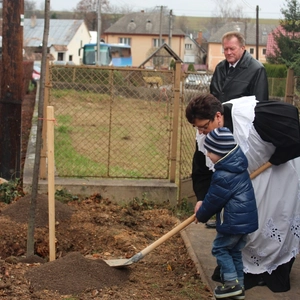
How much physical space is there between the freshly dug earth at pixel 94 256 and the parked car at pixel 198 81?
1696mm

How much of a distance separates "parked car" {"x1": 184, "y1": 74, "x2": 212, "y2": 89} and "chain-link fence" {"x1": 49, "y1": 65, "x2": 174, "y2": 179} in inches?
10.5

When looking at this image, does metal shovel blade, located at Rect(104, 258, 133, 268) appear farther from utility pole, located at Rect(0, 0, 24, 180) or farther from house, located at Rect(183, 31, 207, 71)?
house, located at Rect(183, 31, 207, 71)

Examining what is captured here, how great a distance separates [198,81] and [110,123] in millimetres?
1279

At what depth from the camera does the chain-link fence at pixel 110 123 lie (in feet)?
26.2

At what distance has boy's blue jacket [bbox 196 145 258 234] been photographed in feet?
12.4

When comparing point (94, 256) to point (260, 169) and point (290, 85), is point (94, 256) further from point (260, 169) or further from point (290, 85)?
point (290, 85)

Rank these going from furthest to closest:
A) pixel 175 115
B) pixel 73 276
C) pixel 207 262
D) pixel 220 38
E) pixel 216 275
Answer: pixel 220 38 < pixel 175 115 < pixel 207 262 < pixel 216 275 < pixel 73 276

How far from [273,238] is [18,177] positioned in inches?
163

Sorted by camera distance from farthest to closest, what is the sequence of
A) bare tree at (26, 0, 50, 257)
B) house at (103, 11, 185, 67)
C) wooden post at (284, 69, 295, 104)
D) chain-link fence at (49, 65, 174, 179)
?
house at (103, 11, 185, 67)
chain-link fence at (49, 65, 174, 179)
wooden post at (284, 69, 295, 104)
bare tree at (26, 0, 50, 257)

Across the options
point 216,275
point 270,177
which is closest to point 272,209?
point 270,177

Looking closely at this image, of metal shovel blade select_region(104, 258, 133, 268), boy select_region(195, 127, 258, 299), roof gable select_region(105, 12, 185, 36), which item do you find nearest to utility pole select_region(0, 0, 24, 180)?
metal shovel blade select_region(104, 258, 133, 268)

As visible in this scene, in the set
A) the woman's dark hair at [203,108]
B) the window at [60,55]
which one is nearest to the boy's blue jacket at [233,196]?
the woman's dark hair at [203,108]

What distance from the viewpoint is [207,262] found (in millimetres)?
5172

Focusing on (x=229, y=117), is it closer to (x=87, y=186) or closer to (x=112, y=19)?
(x=87, y=186)
